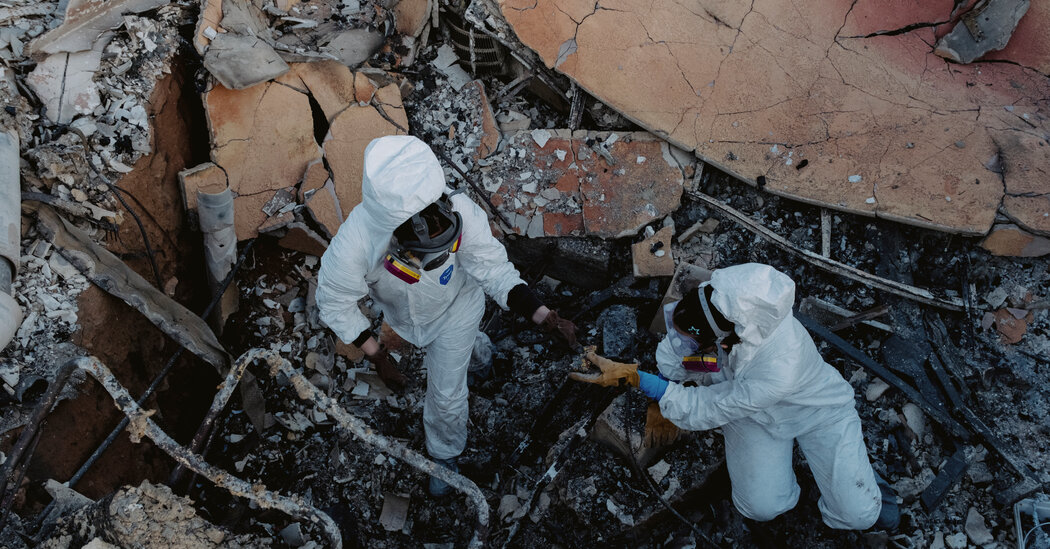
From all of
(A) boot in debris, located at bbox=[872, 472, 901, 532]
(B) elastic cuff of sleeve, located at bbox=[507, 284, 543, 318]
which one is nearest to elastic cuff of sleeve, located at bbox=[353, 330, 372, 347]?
(B) elastic cuff of sleeve, located at bbox=[507, 284, 543, 318]

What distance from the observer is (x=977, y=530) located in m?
3.52

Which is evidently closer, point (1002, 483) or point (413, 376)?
point (1002, 483)

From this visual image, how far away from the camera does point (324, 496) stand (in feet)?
12.8

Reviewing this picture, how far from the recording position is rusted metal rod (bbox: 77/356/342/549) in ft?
8.25

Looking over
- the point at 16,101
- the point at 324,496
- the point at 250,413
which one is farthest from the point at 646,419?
the point at 16,101

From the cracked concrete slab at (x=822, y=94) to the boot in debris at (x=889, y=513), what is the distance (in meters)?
1.65

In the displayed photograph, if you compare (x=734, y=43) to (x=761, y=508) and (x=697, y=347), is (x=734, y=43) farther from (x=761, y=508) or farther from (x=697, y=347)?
(x=761, y=508)

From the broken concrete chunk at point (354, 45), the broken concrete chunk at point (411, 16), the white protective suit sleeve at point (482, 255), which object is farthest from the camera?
the broken concrete chunk at point (411, 16)

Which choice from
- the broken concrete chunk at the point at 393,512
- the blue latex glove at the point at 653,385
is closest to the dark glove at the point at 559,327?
the blue latex glove at the point at 653,385

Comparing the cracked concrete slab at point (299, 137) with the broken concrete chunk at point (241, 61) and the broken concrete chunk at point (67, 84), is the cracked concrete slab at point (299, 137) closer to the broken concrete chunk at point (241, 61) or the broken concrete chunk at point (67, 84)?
the broken concrete chunk at point (241, 61)

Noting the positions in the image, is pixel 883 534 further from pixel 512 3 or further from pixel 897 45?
pixel 512 3

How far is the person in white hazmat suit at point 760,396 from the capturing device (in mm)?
3039

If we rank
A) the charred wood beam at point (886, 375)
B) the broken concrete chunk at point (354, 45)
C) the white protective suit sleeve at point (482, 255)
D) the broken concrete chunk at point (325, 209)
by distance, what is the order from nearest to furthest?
1. the white protective suit sleeve at point (482, 255)
2. the charred wood beam at point (886, 375)
3. the broken concrete chunk at point (325, 209)
4. the broken concrete chunk at point (354, 45)

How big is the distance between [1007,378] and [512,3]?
393 centimetres
